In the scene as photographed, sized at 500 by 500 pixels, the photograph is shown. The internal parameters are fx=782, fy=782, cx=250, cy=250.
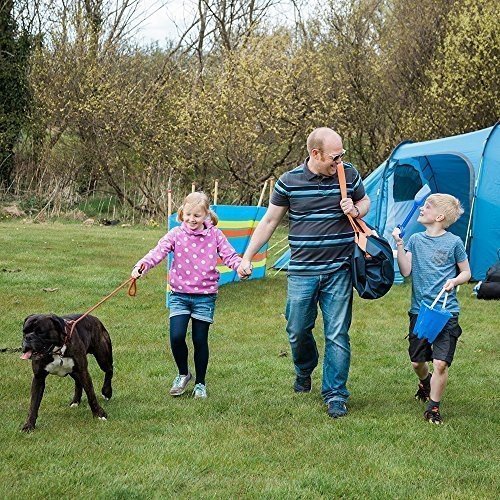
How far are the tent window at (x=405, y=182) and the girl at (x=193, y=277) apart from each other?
7664mm

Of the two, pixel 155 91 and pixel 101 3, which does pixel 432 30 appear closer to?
pixel 155 91

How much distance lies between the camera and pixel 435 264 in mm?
5051

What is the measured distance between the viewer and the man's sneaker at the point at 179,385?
18.4 feet

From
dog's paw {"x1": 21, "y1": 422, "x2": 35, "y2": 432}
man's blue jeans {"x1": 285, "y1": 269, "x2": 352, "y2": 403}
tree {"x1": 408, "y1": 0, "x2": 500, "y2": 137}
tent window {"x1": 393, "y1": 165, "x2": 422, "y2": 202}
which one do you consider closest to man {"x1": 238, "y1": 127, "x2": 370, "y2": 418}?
man's blue jeans {"x1": 285, "y1": 269, "x2": 352, "y2": 403}

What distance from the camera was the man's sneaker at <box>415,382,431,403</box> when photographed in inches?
216

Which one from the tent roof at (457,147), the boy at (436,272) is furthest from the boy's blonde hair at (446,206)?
the tent roof at (457,147)

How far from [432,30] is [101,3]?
13.1 metres

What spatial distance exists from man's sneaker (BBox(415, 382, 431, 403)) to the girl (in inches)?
59.7

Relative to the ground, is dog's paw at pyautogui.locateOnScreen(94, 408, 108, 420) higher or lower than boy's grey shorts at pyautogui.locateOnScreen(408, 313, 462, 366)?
lower

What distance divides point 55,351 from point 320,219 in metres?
1.88

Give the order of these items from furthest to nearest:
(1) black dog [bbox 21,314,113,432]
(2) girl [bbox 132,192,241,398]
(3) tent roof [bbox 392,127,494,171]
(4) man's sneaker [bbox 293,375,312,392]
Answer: (3) tent roof [bbox 392,127,494,171]
(4) man's sneaker [bbox 293,375,312,392]
(2) girl [bbox 132,192,241,398]
(1) black dog [bbox 21,314,113,432]

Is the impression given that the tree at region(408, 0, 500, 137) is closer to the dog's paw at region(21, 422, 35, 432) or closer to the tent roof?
the tent roof

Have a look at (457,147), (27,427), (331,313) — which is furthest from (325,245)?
(457,147)

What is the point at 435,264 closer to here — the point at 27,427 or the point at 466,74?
the point at 27,427
